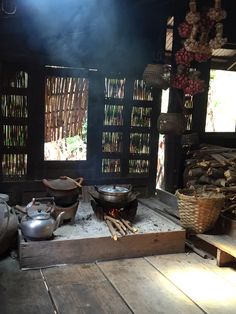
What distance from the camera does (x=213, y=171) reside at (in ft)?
19.0

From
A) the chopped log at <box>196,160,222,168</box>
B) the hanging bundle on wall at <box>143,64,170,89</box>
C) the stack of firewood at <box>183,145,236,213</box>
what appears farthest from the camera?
the chopped log at <box>196,160,222,168</box>

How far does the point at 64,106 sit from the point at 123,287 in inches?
119

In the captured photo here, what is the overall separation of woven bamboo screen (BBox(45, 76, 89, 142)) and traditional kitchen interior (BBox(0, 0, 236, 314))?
0.6 inches

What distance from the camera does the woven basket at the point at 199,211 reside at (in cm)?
457

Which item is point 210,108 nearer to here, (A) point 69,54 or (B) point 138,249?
(A) point 69,54

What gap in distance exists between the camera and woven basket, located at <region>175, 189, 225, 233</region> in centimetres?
457

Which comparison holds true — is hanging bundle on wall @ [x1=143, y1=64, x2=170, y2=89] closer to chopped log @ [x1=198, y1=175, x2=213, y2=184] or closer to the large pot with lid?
chopped log @ [x1=198, y1=175, x2=213, y2=184]

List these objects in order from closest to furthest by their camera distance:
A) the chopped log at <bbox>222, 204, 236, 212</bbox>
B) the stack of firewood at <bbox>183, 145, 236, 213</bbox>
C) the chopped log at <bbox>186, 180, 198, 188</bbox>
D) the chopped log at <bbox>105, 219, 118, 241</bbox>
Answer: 1. the chopped log at <bbox>105, 219, 118, 241</bbox>
2. the chopped log at <bbox>222, 204, 236, 212</bbox>
3. the stack of firewood at <bbox>183, 145, 236, 213</bbox>
4. the chopped log at <bbox>186, 180, 198, 188</bbox>

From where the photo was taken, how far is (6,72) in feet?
17.8

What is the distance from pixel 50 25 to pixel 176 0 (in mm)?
1892

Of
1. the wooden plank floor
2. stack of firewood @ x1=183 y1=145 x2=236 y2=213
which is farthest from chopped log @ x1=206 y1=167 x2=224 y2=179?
the wooden plank floor

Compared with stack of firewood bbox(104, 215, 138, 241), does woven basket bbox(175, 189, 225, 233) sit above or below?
above

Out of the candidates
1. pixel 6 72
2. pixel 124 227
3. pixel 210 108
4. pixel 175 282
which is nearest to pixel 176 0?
pixel 210 108

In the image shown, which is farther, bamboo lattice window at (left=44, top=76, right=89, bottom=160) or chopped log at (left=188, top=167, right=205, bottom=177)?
chopped log at (left=188, top=167, right=205, bottom=177)
